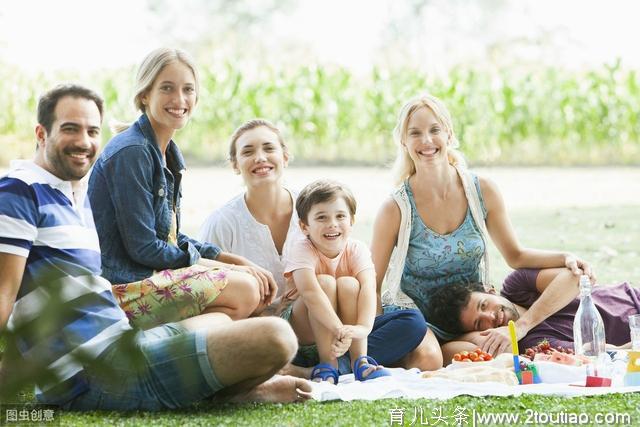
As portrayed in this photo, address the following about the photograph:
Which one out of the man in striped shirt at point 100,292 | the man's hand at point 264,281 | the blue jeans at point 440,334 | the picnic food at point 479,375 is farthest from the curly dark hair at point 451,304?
the man in striped shirt at point 100,292

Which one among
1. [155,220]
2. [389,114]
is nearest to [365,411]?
[155,220]

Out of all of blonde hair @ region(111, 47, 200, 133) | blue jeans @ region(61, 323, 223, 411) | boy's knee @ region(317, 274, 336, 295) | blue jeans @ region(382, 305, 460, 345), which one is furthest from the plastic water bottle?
blonde hair @ region(111, 47, 200, 133)

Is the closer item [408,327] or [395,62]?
[408,327]

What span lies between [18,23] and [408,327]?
34.5ft

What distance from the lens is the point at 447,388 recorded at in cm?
287

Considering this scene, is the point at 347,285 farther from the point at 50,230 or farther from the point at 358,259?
the point at 50,230

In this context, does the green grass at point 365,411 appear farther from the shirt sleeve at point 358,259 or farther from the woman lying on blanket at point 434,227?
the woman lying on blanket at point 434,227

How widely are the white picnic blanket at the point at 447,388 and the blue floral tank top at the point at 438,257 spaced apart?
0.63 metres

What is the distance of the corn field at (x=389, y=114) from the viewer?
9336mm

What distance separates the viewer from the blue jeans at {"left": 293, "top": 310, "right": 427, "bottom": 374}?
10.9 feet

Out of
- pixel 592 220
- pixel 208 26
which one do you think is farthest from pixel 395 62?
pixel 592 220

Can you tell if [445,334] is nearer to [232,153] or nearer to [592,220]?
[232,153]

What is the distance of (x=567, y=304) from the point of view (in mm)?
3555

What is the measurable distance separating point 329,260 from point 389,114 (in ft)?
20.2
